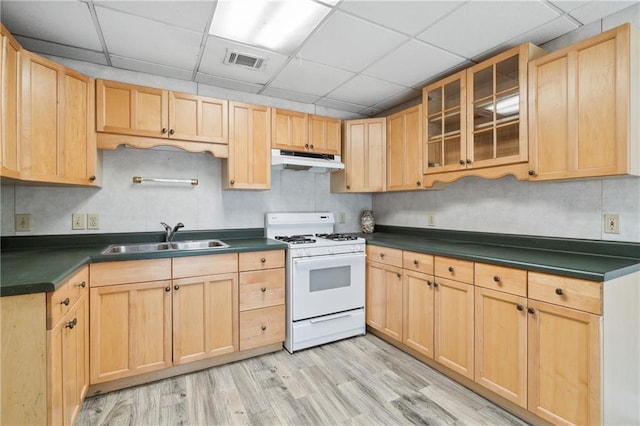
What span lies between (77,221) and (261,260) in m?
1.47

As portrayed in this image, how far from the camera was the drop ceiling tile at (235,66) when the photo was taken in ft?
6.98

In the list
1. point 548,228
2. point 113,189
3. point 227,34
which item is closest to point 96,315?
point 113,189

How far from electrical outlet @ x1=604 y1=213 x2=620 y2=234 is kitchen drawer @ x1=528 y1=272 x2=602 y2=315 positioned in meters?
0.65

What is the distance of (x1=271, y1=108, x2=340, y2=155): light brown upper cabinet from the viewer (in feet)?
9.43

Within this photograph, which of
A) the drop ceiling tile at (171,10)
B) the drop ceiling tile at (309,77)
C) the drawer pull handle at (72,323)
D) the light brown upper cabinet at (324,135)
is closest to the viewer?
the drawer pull handle at (72,323)

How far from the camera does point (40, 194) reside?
227 cm

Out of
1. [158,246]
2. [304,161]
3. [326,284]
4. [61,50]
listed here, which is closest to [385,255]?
[326,284]

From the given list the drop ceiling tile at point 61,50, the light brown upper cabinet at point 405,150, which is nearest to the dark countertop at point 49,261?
the light brown upper cabinet at point 405,150

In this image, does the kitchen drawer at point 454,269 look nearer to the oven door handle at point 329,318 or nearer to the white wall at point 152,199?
the oven door handle at point 329,318

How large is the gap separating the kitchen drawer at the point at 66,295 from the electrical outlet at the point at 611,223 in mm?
3021

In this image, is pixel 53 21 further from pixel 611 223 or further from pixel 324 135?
pixel 611 223

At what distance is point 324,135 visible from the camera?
313 centimetres

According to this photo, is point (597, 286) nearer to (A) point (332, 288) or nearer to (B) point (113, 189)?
(A) point (332, 288)

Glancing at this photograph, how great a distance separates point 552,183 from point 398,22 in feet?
5.02
